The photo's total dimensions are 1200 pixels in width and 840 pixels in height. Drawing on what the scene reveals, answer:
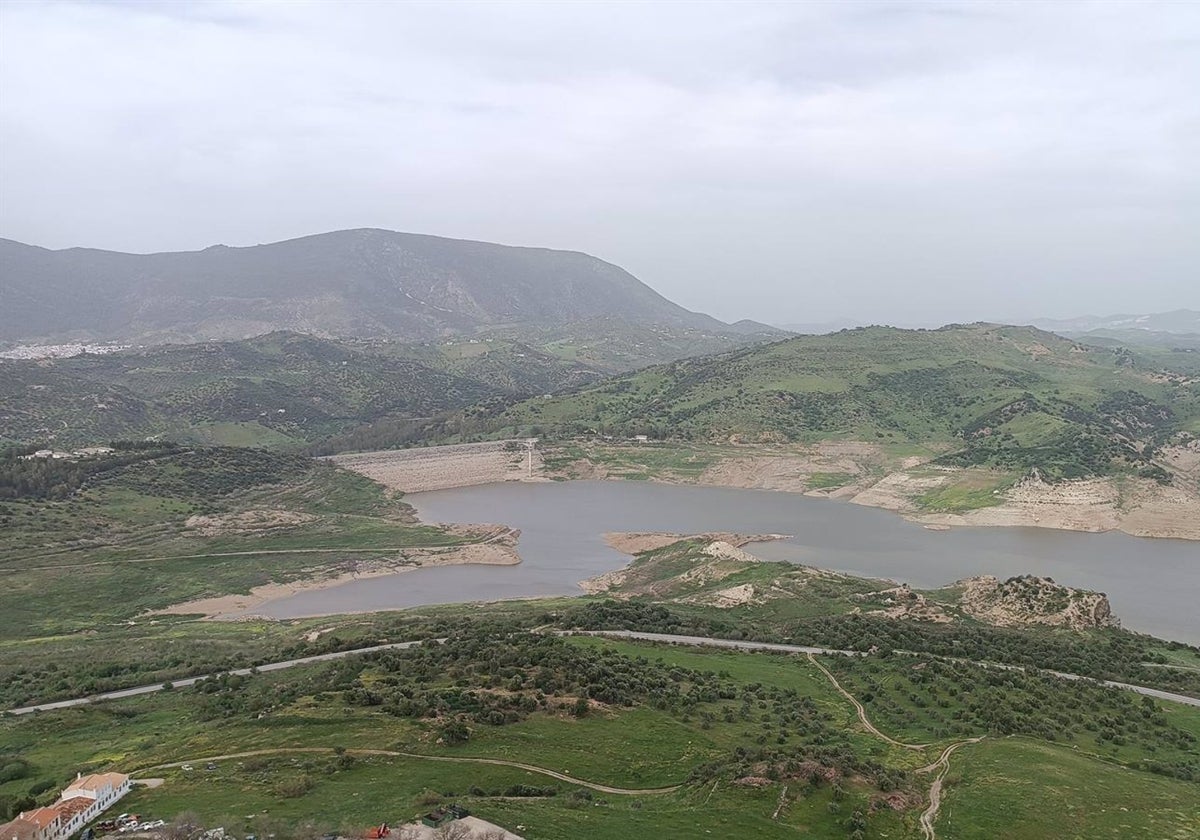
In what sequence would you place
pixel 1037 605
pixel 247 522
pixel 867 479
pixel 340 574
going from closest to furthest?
pixel 1037 605, pixel 340 574, pixel 247 522, pixel 867 479

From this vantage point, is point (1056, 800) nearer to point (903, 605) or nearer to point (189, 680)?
point (903, 605)

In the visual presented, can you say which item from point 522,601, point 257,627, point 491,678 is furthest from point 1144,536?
point 257,627

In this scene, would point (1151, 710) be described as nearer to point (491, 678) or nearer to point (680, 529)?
point (491, 678)

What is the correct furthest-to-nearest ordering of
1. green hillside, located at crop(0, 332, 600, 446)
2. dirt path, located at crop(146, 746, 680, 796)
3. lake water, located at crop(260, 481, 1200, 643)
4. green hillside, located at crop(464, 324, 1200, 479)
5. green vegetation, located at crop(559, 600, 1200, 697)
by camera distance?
1. green hillside, located at crop(0, 332, 600, 446)
2. green hillside, located at crop(464, 324, 1200, 479)
3. lake water, located at crop(260, 481, 1200, 643)
4. green vegetation, located at crop(559, 600, 1200, 697)
5. dirt path, located at crop(146, 746, 680, 796)

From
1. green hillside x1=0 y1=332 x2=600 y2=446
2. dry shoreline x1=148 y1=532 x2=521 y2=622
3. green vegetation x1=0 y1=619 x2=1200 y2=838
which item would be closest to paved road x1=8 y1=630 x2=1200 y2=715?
green vegetation x1=0 y1=619 x2=1200 y2=838

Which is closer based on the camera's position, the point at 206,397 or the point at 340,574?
the point at 340,574

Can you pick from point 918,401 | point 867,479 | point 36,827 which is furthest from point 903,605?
point 918,401

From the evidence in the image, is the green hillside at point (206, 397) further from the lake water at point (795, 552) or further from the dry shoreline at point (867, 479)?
the lake water at point (795, 552)

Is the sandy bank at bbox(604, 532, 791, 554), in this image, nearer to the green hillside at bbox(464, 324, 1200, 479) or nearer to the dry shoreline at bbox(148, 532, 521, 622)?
the dry shoreline at bbox(148, 532, 521, 622)
